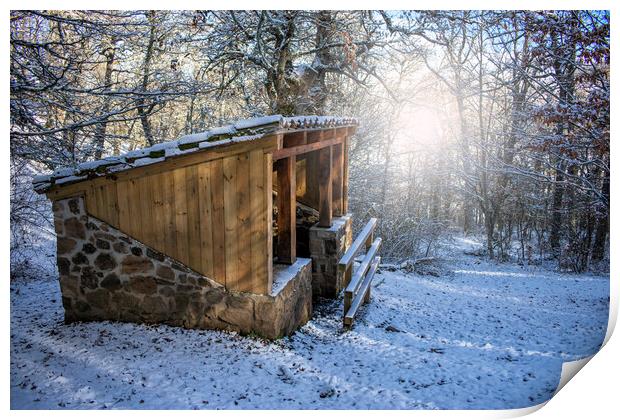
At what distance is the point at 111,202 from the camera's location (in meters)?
4.26

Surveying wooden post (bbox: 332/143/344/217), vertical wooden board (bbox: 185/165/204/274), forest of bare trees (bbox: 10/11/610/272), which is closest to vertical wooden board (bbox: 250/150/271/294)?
vertical wooden board (bbox: 185/165/204/274)

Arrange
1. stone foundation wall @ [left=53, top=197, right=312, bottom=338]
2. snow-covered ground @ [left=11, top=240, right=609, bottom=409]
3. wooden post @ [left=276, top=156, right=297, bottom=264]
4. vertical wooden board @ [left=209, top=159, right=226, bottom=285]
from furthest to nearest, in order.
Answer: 1. wooden post @ [left=276, top=156, right=297, bottom=264]
2. stone foundation wall @ [left=53, top=197, right=312, bottom=338]
3. vertical wooden board @ [left=209, top=159, right=226, bottom=285]
4. snow-covered ground @ [left=11, top=240, right=609, bottom=409]

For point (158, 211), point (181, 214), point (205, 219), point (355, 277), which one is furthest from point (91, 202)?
point (355, 277)

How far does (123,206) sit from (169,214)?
502 mm

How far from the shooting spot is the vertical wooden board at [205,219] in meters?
4.02

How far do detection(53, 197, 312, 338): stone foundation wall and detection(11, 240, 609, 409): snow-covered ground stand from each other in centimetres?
15

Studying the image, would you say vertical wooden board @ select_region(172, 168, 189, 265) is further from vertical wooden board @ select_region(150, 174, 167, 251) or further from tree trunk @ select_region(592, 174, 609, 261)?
tree trunk @ select_region(592, 174, 609, 261)

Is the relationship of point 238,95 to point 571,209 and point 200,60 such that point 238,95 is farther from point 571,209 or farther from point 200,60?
point 571,209

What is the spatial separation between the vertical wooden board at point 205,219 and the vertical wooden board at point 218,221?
3cm

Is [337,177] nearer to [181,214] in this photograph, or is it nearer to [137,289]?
[181,214]

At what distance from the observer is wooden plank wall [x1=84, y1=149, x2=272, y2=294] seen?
395 centimetres
